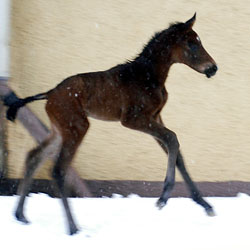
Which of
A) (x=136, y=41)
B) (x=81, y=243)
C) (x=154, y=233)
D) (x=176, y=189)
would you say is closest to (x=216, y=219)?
(x=154, y=233)

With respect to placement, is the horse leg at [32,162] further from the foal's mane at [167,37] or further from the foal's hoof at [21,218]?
the foal's mane at [167,37]

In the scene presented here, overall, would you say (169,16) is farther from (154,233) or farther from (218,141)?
(154,233)

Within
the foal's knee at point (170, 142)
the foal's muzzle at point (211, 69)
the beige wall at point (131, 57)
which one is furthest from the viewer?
the beige wall at point (131, 57)

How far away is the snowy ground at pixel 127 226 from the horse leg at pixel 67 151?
275mm

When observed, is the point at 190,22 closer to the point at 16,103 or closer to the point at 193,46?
the point at 193,46

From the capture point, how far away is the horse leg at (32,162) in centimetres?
449

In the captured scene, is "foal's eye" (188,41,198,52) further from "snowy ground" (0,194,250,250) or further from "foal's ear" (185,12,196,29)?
"snowy ground" (0,194,250,250)

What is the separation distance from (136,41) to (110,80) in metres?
2.06

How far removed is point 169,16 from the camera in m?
6.51

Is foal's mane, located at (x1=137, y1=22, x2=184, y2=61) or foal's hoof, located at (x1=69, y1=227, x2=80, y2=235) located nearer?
foal's hoof, located at (x1=69, y1=227, x2=80, y2=235)

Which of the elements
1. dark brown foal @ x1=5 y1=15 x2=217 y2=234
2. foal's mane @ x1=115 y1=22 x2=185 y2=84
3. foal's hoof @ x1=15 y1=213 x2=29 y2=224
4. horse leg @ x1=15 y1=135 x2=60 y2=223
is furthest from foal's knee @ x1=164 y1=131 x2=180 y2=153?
foal's hoof @ x1=15 y1=213 x2=29 y2=224

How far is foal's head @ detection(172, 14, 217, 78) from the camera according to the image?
4.63 m

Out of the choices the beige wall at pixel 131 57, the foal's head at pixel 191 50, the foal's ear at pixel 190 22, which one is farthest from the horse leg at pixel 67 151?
the beige wall at pixel 131 57

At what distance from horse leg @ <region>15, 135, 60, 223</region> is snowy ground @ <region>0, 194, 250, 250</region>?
0.39 feet
